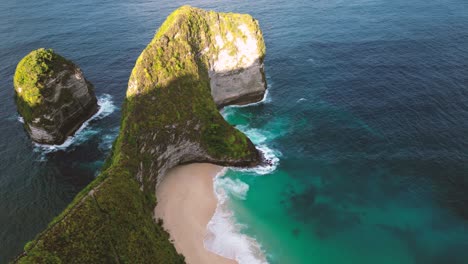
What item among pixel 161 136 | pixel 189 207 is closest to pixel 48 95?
pixel 161 136

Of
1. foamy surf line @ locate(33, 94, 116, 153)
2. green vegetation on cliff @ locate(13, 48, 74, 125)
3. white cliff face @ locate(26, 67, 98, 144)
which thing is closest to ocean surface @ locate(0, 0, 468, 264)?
foamy surf line @ locate(33, 94, 116, 153)

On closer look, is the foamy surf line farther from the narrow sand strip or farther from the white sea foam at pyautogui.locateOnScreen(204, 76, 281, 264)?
the white sea foam at pyautogui.locateOnScreen(204, 76, 281, 264)

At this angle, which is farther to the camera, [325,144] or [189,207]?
[325,144]

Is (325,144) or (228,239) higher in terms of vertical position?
(325,144)

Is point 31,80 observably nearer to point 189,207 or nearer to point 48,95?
point 48,95

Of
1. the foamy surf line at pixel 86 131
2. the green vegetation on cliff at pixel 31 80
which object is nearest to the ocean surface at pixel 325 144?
the foamy surf line at pixel 86 131

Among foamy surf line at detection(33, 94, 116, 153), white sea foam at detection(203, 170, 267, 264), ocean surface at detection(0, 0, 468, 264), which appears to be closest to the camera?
white sea foam at detection(203, 170, 267, 264)
